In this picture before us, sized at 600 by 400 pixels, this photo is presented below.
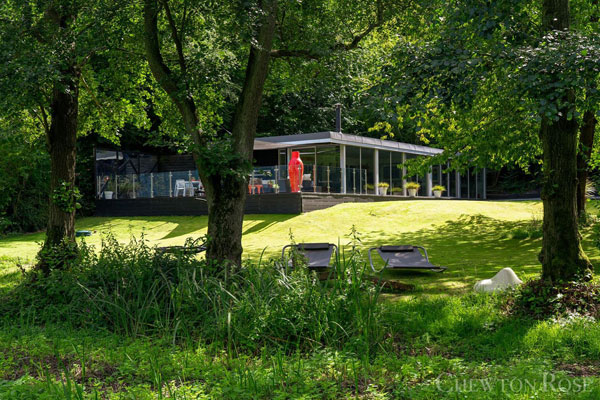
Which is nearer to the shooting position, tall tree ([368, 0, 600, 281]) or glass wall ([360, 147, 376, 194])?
tall tree ([368, 0, 600, 281])

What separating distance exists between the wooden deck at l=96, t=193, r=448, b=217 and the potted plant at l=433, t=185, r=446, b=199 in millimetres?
2727

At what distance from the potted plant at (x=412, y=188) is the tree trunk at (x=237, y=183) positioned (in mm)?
19397

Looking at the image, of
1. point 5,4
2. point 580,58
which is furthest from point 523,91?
point 5,4

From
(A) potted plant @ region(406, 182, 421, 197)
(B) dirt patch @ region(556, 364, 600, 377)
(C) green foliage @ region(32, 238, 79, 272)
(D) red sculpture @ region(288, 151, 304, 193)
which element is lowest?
(B) dirt patch @ region(556, 364, 600, 377)

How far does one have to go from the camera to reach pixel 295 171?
21172 millimetres

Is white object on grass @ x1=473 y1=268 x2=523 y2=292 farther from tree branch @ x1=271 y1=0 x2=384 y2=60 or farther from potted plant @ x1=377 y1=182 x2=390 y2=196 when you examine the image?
potted plant @ x1=377 y1=182 x2=390 y2=196

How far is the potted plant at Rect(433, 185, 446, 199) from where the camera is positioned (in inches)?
1132

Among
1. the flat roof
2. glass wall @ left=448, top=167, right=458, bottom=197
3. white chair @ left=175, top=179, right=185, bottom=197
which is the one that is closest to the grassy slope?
white chair @ left=175, top=179, right=185, bottom=197

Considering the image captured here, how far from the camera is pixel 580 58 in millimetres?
5793

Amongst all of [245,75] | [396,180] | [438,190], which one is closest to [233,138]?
[245,75]

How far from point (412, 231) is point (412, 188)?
10.8 metres

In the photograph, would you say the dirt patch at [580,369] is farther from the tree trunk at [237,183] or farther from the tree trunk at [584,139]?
the tree trunk at [584,139]

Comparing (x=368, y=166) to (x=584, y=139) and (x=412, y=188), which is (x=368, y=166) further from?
(x=584, y=139)

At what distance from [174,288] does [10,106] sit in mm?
3415
